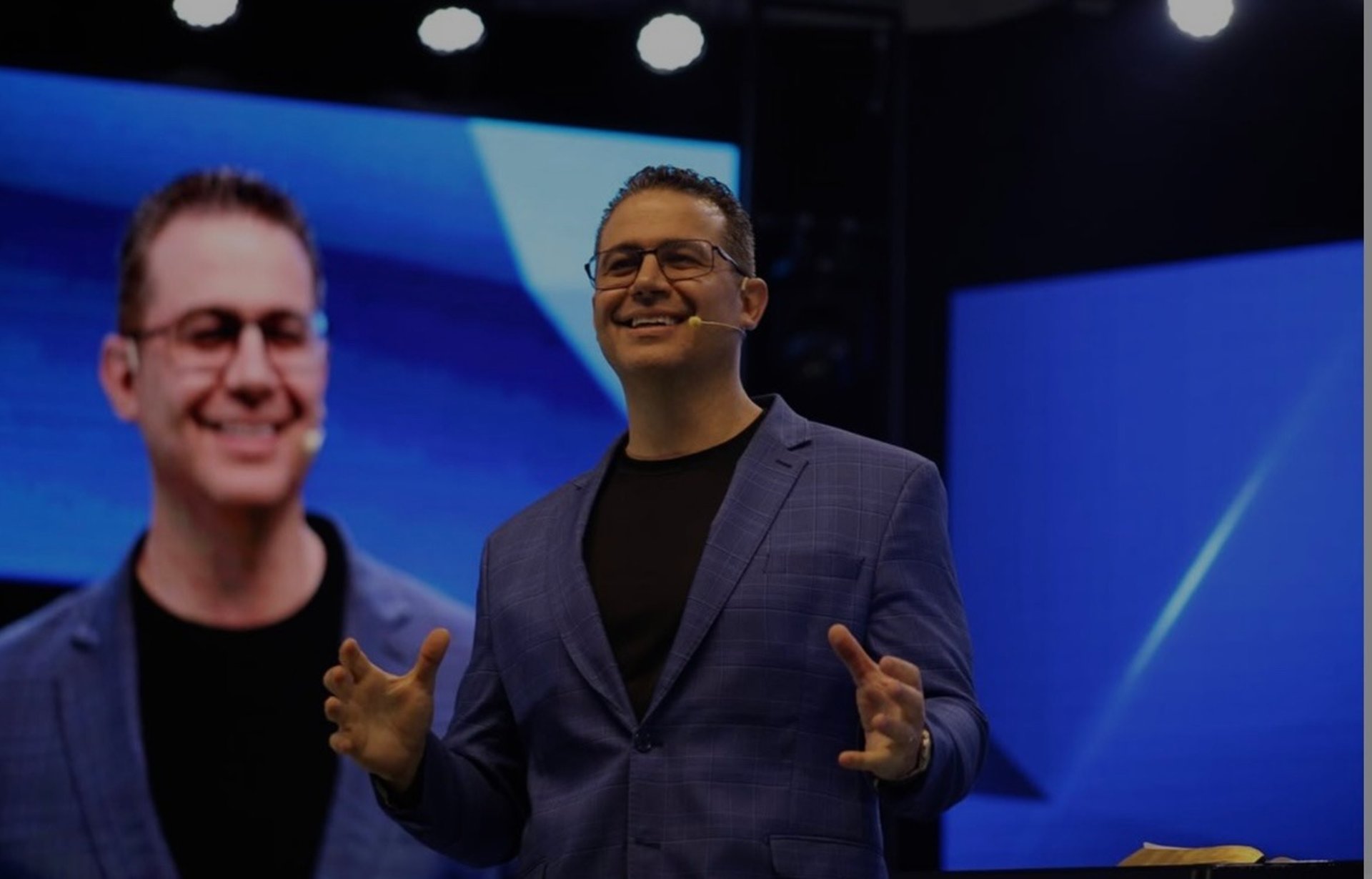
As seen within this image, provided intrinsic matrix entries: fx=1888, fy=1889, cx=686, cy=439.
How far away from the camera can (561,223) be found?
550cm

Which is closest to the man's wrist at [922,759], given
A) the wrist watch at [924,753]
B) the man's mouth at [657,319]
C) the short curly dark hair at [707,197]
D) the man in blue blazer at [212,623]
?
the wrist watch at [924,753]

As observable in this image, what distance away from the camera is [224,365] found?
5031 millimetres

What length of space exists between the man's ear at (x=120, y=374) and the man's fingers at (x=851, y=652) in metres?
3.29

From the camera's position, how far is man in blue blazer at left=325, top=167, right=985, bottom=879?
2447mm

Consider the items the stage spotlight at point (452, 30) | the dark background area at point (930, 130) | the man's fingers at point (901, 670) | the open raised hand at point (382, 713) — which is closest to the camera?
the man's fingers at point (901, 670)

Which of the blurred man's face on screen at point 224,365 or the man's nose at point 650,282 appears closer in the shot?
the man's nose at point 650,282

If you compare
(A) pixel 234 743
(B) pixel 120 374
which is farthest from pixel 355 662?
(B) pixel 120 374

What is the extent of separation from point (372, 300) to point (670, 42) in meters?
1.24

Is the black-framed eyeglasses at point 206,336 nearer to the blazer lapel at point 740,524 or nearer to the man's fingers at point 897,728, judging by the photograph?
the blazer lapel at point 740,524

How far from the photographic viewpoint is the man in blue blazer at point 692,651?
2.45m

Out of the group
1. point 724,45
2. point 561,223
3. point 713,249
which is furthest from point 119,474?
point 713,249

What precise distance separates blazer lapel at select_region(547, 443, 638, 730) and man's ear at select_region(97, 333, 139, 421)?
2.59 metres

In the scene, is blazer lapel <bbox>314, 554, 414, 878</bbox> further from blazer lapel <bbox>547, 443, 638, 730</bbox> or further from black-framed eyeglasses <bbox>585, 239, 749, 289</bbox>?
black-framed eyeglasses <bbox>585, 239, 749, 289</bbox>

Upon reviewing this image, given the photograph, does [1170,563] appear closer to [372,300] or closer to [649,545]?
[372,300]
